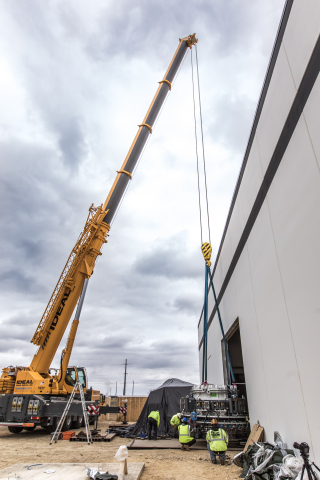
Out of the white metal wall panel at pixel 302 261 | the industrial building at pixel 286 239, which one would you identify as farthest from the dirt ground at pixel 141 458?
the white metal wall panel at pixel 302 261

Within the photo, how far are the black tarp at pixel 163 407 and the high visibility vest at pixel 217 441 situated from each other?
22.9ft

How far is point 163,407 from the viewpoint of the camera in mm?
14430

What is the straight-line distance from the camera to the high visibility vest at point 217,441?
282 inches

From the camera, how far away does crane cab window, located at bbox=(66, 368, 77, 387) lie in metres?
14.4

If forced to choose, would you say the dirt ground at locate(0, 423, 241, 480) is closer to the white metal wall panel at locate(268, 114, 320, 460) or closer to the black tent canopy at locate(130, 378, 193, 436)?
the white metal wall panel at locate(268, 114, 320, 460)

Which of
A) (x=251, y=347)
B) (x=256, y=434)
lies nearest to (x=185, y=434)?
(x=256, y=434)

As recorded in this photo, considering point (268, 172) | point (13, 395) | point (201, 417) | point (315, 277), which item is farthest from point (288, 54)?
point (13, 395)

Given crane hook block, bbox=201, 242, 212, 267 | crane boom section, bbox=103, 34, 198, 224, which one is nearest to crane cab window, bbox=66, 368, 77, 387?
crane boom section, bbox=103, 34, 198, 224

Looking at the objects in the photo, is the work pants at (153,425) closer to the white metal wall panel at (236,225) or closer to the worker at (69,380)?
the worker at (69,380)

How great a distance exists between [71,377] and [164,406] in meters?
4.91

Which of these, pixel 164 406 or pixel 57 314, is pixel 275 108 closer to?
pixel 57 314

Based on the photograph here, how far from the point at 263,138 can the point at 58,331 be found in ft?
37.2

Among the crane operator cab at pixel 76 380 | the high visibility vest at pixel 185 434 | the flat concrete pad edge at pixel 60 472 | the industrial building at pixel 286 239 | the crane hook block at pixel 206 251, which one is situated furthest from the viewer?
the crane operator cab at pixel 76 380

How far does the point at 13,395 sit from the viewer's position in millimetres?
12430
